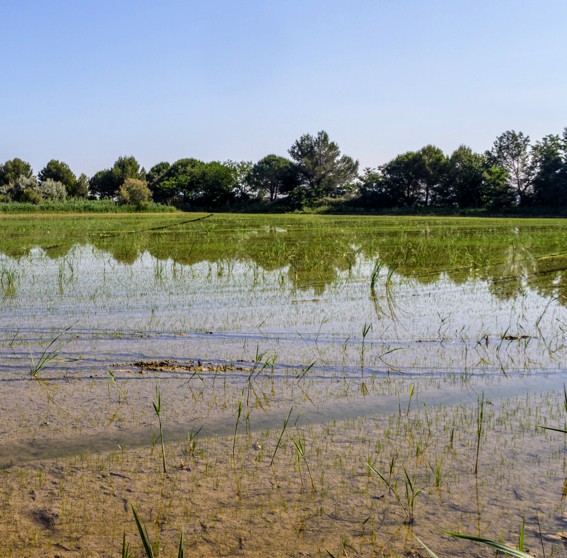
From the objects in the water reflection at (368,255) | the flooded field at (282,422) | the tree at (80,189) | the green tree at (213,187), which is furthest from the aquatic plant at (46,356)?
the tree at (80,189)

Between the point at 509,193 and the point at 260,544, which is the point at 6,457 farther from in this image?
the point at 509,193

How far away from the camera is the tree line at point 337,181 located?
170 ft

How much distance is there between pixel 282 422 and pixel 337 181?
6598 cm

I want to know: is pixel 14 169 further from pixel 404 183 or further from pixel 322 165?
pixel 404 183

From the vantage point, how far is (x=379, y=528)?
2424 mm

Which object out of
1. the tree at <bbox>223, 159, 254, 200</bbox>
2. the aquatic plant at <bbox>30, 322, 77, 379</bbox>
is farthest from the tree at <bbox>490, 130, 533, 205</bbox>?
the aquatic plant at <bbox>30, 322, 77, 379</bbox>

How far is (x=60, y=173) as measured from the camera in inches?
3086

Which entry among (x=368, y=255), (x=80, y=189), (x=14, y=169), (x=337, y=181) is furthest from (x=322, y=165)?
(x=368, y=255)

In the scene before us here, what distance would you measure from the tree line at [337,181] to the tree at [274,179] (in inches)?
4.2

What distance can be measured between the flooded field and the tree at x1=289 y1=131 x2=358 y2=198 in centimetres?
5957

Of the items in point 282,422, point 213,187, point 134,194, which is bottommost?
point 282,422

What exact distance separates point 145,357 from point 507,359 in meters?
2.85

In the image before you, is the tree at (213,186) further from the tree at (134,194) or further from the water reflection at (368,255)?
the water reflection at (368,255)

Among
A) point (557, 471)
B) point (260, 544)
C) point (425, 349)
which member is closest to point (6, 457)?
point (260, 544)
